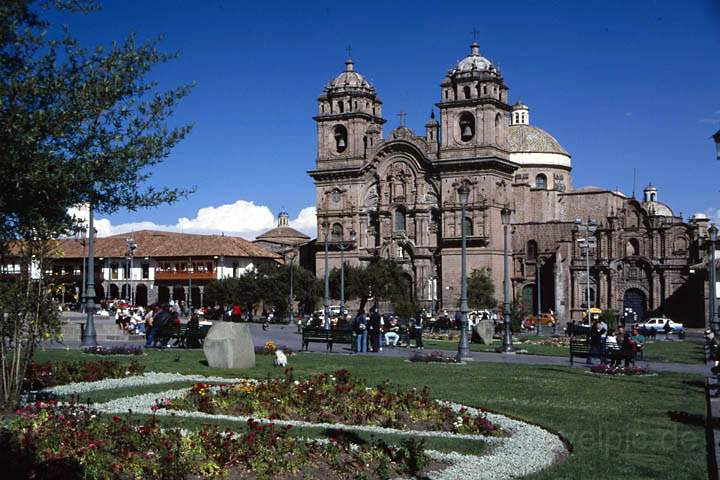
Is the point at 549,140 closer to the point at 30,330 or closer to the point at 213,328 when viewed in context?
the point at 213,328

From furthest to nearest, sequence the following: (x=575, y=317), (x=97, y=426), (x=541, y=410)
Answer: (x=575, y=317) < (x=541, y=410) < (x=97, y=426)

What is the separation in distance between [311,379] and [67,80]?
6918mm

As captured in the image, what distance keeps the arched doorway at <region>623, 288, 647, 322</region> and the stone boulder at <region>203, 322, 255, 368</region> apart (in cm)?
5418

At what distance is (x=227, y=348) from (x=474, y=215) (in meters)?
52.2

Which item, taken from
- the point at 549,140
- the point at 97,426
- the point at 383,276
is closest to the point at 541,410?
the point at 97,426

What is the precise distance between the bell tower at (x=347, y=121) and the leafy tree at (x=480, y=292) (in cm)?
1566

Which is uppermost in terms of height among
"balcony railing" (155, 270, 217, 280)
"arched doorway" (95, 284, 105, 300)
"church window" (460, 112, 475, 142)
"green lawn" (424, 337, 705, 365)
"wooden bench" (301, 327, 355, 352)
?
"church window" (460, 112, 475, 142)

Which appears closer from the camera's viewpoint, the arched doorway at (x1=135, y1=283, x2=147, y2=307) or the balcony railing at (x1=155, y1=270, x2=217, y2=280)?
the balcony railing at (x1=155, y1=270, x2=217, y2=280)

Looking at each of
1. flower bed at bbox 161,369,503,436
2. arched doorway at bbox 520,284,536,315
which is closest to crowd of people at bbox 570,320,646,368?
flower bed at bbox 161,369,503,436

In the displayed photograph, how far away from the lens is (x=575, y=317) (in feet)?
235

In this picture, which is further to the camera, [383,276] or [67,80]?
[383,276]

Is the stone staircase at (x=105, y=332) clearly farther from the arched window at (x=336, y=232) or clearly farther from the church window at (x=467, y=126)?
the arched window at (x=336, y=232)

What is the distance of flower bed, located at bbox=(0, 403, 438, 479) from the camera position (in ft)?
31.4

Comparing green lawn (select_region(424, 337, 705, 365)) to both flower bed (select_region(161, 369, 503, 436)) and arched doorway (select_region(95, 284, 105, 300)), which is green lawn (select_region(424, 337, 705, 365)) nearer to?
flower bed (select_region(161, 369, 503, 436))
